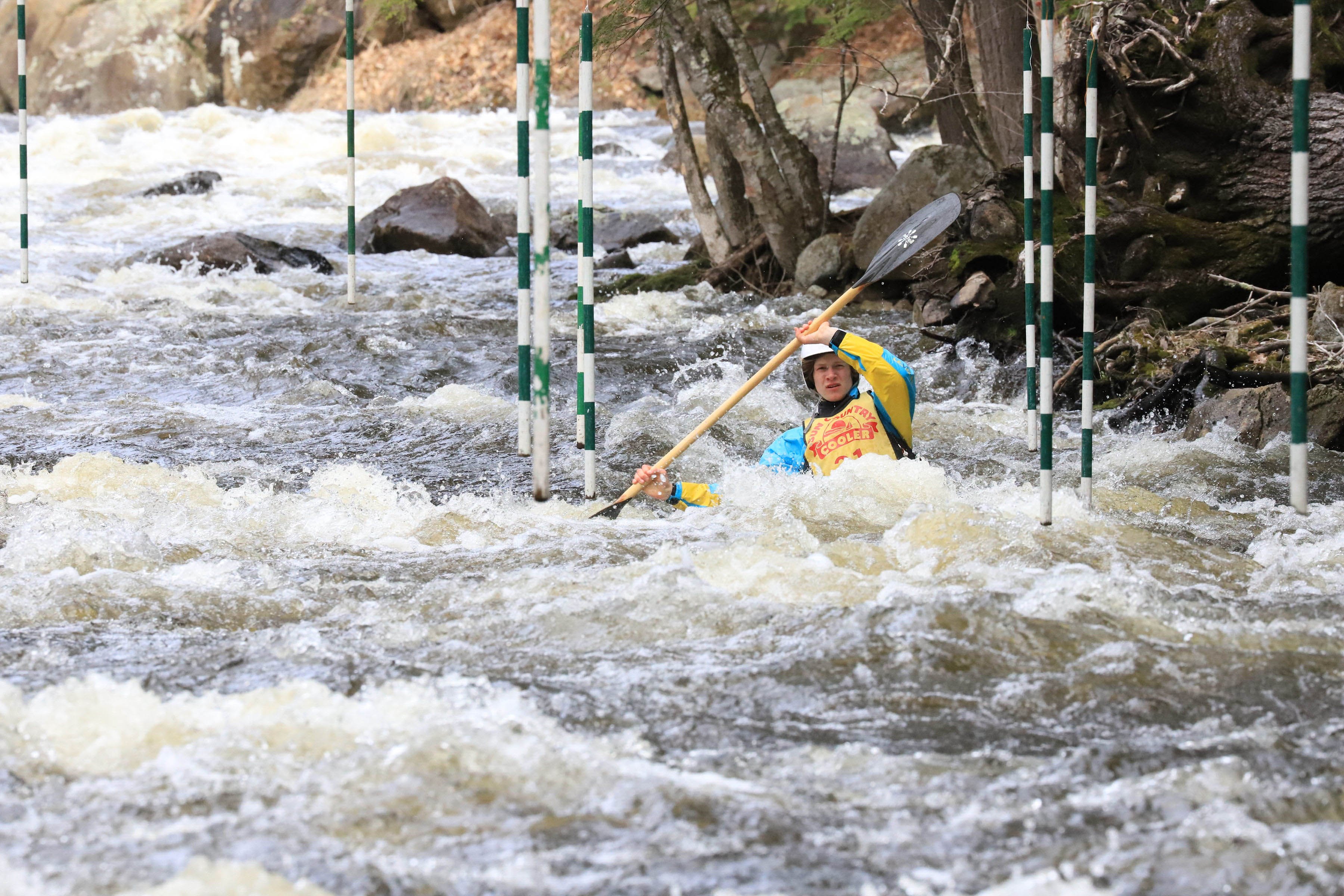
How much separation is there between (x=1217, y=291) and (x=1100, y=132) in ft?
3.17

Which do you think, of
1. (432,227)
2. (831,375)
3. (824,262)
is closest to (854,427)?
(831,375)

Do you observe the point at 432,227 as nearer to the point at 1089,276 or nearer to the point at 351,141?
the point at 351,141

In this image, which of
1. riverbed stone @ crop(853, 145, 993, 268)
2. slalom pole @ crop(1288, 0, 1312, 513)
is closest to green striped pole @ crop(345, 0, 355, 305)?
riverbed stone @ crop(853, 145, 993, 268)

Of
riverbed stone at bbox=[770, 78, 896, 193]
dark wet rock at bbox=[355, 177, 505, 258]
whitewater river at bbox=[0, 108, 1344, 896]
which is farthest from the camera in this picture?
riverbed stone at bbox=[770, 78, 896, 193]

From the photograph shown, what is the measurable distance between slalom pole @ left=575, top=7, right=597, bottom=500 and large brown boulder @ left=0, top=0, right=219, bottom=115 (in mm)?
18926

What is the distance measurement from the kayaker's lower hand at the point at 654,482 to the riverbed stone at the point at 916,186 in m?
4.55

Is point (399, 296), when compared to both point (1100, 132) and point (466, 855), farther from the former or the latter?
point (466, 855)

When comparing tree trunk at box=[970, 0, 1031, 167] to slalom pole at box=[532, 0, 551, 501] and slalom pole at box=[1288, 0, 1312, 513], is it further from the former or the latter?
slalom pole at box=[532, 0, 551, 501]

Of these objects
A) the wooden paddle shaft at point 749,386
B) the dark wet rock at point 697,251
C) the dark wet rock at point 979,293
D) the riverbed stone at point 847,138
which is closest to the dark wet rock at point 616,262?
the dark wet rock at point 697,251

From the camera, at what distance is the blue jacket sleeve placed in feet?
15.2

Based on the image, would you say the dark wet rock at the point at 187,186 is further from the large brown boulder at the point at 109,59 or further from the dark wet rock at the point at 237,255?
the large brown boulder at the point at 109,59

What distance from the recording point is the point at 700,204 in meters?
9.37

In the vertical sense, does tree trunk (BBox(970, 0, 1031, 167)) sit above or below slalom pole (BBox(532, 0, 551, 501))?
above

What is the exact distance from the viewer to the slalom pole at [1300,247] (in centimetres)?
292
